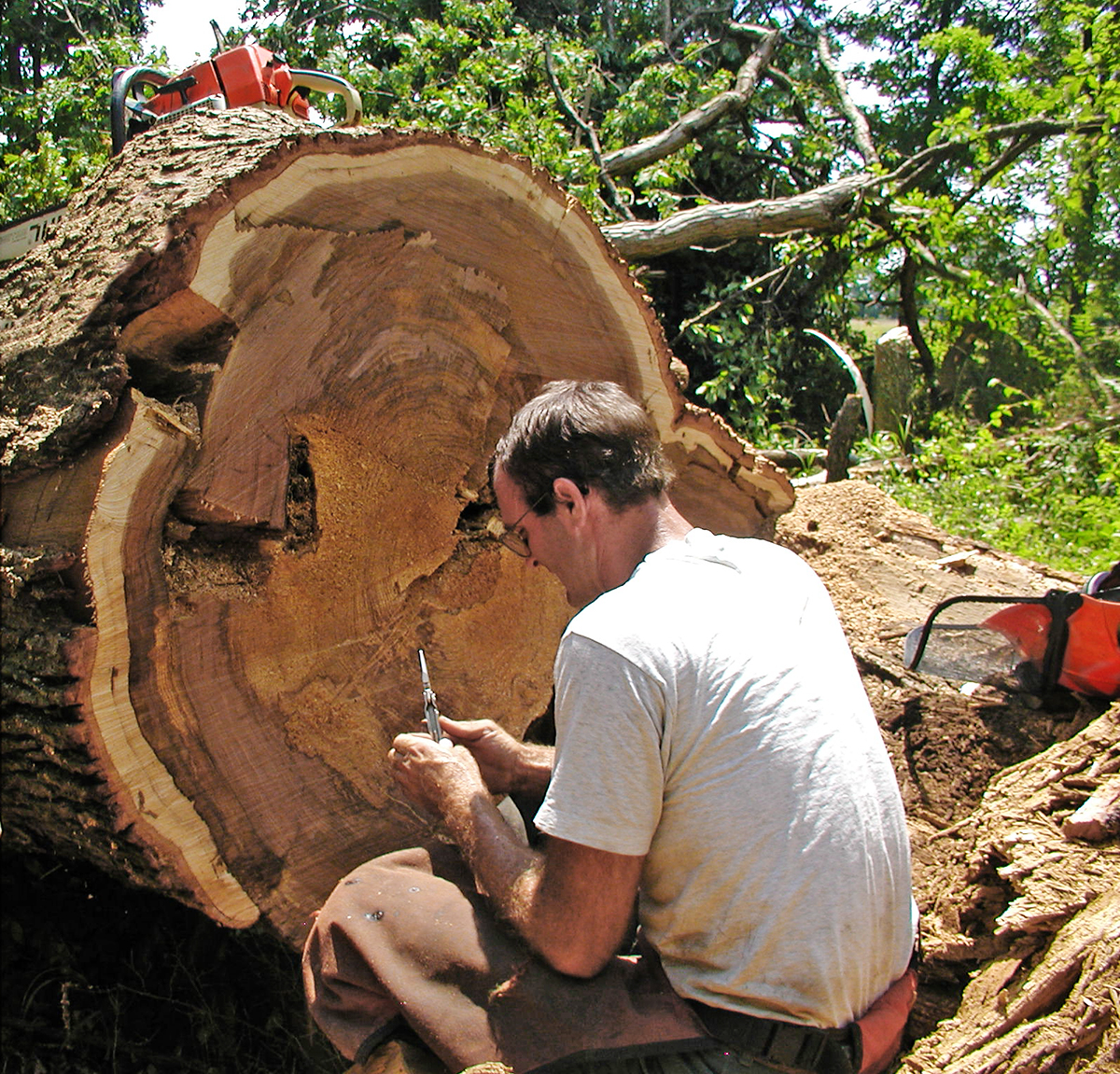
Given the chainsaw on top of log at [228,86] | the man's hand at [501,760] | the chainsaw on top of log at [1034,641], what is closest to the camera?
the man's hand at [501,760]

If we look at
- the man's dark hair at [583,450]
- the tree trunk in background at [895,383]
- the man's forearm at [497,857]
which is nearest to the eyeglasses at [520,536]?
the man's dark hair at [583,450]

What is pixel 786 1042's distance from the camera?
1.26 meters

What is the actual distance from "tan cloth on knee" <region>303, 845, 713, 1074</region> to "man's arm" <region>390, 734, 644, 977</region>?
6 cm

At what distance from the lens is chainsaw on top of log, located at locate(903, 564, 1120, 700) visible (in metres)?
2.04

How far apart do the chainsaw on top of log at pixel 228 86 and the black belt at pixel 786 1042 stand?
91.1 inches

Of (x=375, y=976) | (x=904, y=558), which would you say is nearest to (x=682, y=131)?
(x=904, y=558)

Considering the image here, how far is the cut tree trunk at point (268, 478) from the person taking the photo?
5.36 ft

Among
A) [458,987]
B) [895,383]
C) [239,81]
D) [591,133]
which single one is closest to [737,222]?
[591,133]

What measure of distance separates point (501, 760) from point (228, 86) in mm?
2116

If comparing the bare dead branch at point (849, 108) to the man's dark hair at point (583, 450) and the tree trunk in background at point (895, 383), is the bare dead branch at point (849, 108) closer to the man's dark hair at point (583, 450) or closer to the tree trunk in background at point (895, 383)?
the tree trunk in background at point (895, 383)

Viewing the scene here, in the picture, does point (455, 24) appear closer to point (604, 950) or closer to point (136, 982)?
point (136, 982)

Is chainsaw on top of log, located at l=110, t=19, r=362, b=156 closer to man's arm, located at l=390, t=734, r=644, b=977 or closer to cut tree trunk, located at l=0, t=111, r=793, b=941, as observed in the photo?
cut tree trunk, located at l=0, t=111, r=793, b=941

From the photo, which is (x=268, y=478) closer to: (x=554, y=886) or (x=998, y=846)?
(x=554, y=886)

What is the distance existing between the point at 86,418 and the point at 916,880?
181cm
